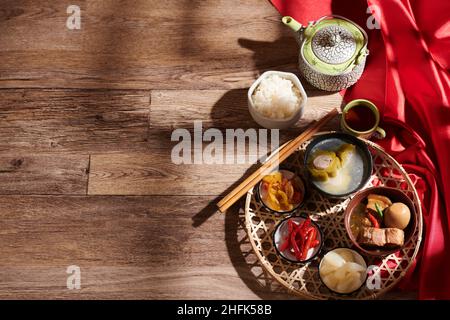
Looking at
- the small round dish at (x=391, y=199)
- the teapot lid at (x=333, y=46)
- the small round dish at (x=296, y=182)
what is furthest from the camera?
the teapot lid at (x=333, y=46)

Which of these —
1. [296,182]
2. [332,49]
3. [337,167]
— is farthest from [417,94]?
[296,182]

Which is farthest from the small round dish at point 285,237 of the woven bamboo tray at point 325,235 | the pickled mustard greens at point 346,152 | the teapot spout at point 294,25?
the teapot spout at point 294,25

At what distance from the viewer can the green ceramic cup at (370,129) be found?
2211 mm

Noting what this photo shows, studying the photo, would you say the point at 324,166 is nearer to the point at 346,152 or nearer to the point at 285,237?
the point at 346,152

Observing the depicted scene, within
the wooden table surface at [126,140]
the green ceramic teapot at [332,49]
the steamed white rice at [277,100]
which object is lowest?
the wooden table surface at [126,140]

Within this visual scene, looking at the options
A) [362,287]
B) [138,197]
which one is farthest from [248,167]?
[362,287]

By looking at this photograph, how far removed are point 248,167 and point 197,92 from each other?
1.36 ft

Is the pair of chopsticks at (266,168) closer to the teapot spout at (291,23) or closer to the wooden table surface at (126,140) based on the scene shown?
the wooden table surface at (126,140)

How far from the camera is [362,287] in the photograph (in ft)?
6.75

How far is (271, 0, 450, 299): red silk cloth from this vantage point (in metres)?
2.17

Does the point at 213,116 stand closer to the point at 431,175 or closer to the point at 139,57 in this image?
the point at 139,57

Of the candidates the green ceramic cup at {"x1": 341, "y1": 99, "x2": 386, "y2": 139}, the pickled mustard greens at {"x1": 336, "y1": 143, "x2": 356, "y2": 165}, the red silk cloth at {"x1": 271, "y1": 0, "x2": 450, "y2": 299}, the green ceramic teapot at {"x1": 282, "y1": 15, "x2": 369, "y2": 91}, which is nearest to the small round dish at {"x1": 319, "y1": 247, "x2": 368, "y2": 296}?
the red silk cloth at {"x1": 271, "y1": 0, "x2": 450, "y2": 299}

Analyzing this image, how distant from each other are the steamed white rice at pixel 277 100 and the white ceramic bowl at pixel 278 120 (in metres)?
0.02

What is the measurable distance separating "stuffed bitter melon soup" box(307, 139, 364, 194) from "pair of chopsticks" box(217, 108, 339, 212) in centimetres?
8
